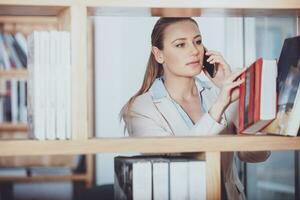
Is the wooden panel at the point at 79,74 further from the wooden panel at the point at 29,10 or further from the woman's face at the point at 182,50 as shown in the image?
the woman's face at the point at 182,50

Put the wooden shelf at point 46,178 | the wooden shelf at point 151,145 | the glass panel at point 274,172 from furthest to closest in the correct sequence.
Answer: the wooden shelf at point 46,178
the glass panel at point 274,172
the wooden shelf at point 151,145

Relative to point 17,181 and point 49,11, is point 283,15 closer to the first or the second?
point 49,11

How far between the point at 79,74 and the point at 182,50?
0.28 metres

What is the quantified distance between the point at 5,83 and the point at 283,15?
204cm

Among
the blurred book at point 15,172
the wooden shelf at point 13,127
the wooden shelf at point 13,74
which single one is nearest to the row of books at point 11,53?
the wooden shelf at point 13,74

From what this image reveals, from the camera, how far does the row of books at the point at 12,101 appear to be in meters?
3.10

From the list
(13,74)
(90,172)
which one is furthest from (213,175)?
(13,74)

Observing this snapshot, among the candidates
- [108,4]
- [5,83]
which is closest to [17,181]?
[5,83]

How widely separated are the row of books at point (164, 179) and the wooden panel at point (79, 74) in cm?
14

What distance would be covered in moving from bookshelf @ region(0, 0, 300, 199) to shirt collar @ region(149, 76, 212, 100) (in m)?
0.17

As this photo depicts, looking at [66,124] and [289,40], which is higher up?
[289,40]

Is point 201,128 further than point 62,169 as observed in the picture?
No

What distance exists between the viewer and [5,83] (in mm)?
3096

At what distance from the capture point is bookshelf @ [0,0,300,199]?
121 cm
